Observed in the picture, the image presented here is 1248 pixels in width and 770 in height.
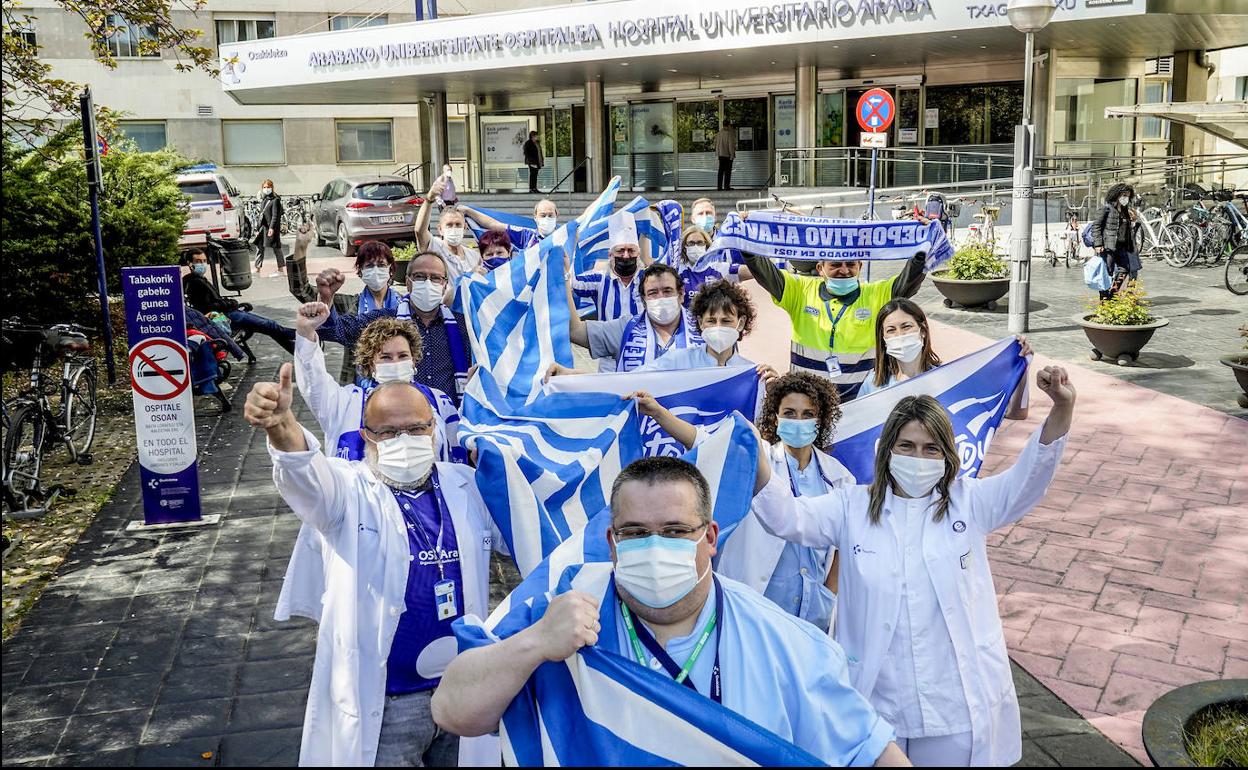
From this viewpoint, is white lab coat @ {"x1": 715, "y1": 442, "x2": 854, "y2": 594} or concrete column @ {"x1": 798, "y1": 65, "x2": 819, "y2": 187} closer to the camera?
white lab coat @ {"x1": 715, "y1": 442, "x2": 854, "y2": 594}

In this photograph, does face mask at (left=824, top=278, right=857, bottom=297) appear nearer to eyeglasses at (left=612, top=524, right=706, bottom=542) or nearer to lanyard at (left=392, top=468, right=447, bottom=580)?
lanyard at (left=392, top=468, right=447, bottom=580)

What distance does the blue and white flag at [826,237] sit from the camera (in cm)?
806

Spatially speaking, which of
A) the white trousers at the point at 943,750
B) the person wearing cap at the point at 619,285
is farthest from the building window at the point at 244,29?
the white trousers at the point at 943,750

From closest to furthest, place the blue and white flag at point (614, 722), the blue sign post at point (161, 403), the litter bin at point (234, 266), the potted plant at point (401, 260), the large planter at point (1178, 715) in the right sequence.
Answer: the blue and white flag at point (614, 722) < the large planter at point (1178, 715) < the blue sign post at point (161, 403) < the litter bin at point (234, 266) < the potted plant at point (401, 260)

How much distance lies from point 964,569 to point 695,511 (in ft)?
4.42

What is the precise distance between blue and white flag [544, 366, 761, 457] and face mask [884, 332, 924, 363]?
0.75m

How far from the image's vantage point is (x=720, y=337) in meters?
A: 6.20

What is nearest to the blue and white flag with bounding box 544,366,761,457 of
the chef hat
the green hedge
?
the chef hat

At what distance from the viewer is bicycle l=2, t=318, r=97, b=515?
29.5 ft

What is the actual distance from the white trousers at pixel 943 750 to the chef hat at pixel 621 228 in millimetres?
5830

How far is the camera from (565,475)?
5.01 metres

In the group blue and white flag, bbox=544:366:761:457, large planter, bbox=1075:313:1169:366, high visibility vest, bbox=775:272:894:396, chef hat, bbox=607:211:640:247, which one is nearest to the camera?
blue and white flag, bbox=544:366:761:457

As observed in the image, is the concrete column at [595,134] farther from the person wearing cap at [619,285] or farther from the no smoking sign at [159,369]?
the no smoking sign at [159,369]

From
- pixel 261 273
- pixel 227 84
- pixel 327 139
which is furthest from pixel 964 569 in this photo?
pixel 327 139
